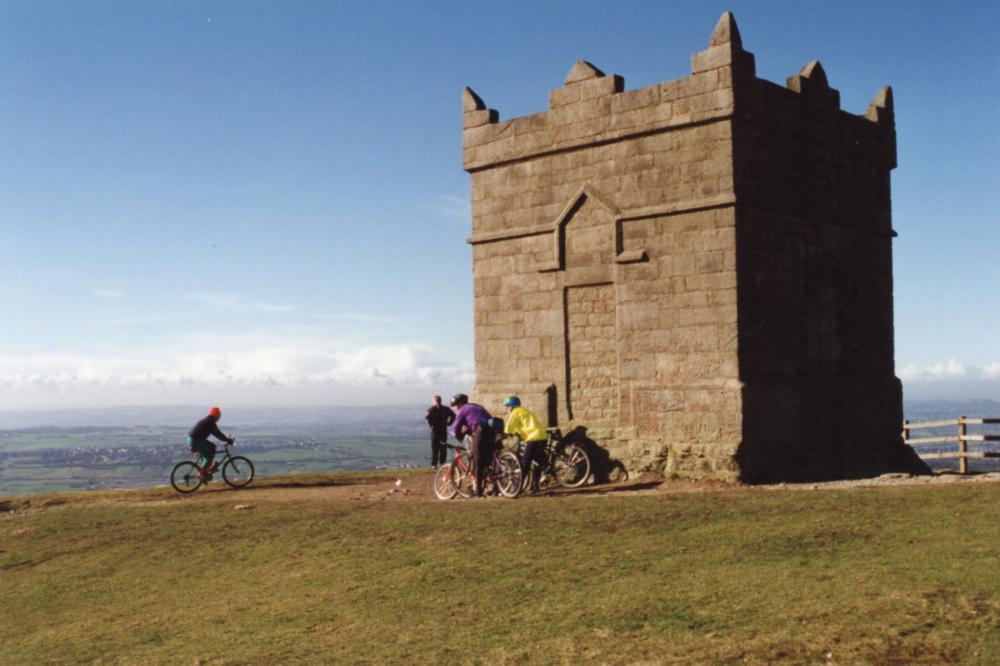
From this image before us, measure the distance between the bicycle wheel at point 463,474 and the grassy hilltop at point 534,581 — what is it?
976 millimetres

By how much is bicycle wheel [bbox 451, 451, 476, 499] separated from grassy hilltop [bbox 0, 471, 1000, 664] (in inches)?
38.4

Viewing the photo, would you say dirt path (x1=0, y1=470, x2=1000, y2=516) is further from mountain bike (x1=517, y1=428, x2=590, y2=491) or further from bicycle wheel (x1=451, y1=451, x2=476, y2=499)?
bicycle wheel (x1=451, y1=451, x2=476, y2=499)

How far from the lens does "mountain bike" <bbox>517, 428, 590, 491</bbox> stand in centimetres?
1772

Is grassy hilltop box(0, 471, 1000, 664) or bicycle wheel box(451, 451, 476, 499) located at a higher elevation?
bicycle wheel box(451, 451, 476, 499)

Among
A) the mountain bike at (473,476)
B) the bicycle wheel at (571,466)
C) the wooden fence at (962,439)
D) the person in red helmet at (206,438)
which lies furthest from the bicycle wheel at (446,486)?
the wooden fence at (962,439)

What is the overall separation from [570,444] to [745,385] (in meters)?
3.41

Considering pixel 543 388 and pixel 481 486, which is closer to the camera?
pixel 481 486

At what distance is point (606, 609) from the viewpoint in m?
8.99

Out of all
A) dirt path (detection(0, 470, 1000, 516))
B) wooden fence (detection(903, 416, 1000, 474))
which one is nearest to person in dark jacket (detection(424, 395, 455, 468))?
dirt path (detection(0, 470, 1000, 516))

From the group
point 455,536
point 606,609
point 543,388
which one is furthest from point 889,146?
point 606,609

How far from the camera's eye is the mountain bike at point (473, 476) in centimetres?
1670

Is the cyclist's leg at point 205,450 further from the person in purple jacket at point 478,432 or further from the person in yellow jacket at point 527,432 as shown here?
the person in yellow jacket at point 527,432

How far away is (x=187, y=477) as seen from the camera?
20.6m

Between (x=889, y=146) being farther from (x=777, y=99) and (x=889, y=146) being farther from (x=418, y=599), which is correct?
(x=418, y=599)
